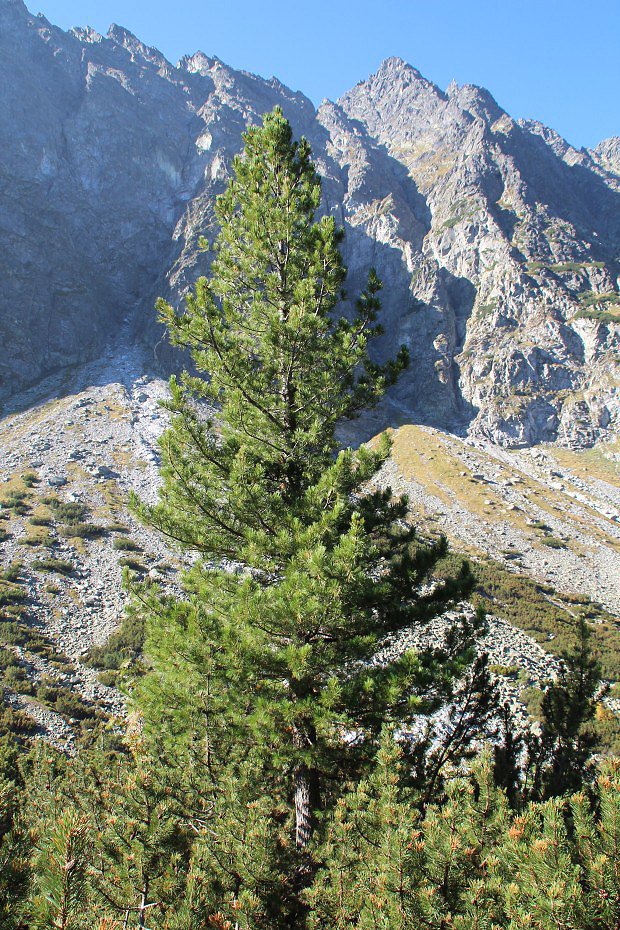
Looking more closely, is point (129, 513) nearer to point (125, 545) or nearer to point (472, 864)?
point (472, 864)

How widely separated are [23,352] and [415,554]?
299ft

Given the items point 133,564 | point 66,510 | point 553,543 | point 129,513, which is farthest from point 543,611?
point 66,510

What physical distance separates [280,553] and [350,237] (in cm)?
12642

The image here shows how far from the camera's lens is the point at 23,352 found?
258ft

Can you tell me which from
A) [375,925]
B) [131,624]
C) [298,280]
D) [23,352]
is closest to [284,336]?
[298,280]

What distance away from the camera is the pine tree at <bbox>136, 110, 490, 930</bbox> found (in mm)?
4859

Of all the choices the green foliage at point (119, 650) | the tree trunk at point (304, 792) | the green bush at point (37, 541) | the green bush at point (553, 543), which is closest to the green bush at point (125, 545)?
the green bush at point (37, 541)

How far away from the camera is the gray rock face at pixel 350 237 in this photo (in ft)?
287

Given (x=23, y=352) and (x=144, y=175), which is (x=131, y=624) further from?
(x=144, y=175)

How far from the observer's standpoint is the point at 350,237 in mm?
116625

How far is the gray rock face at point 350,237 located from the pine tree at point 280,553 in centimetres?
8019

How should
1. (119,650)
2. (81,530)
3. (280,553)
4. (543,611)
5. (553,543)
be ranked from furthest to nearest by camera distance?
1. (553,543)
2. (81,530)
3. (543,611)
4. (119,650)
5. (280,553)

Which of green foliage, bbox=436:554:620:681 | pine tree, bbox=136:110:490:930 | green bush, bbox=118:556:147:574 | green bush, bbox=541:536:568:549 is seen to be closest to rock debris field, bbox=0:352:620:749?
green bush, bbox=118:556:147:574

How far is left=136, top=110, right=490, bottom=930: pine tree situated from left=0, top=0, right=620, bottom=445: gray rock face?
263ft
